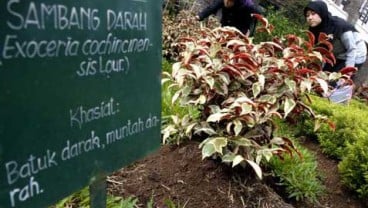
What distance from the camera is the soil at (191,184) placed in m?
2.64

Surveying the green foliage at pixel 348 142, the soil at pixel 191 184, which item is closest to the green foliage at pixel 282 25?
the green foliage at pixel 348 142

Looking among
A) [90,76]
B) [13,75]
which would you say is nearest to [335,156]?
[90,76]

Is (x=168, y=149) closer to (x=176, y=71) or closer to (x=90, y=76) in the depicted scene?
(x=176, y=71)

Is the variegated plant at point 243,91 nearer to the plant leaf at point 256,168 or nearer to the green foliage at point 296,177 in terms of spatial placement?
the plant leaf at point 256,168

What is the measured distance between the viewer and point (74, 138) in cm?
137

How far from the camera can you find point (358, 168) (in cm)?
323

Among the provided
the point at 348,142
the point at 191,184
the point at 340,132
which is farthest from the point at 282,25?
the point at 191,184

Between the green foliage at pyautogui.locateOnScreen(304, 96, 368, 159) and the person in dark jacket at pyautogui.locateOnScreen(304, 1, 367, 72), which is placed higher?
the person in dark jacket at pyautogui.locateOnScreen(304, 1, 367, 72)

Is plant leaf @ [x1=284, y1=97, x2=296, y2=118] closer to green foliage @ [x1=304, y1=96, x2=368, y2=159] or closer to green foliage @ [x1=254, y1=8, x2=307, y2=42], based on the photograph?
green foliage @ [x1=304, y1=96, x2=368, y2=159]

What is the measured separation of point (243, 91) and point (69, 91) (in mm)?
1643

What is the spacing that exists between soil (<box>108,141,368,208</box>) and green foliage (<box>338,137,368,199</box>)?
1.18 feet

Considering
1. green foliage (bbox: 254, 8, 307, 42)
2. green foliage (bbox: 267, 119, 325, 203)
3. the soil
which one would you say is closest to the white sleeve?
green foliage (bbox: 267, 119, 325, 203)

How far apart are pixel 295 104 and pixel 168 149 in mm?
995

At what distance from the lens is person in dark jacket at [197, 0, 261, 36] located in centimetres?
500
